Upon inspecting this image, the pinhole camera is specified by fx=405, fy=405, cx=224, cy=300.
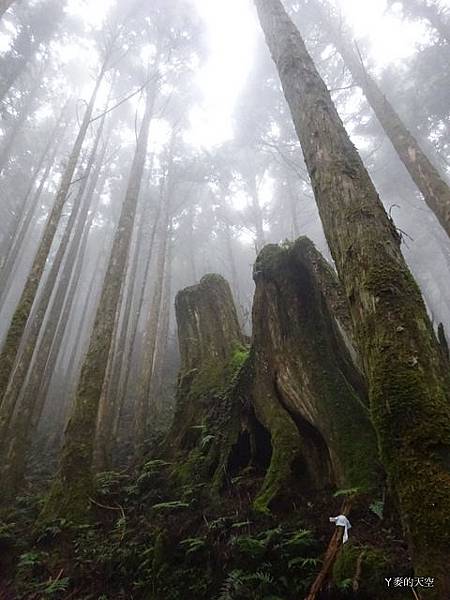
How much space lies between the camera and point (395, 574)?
250cm

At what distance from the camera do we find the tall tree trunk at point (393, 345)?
1.90 m

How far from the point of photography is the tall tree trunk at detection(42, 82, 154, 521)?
18.9ft

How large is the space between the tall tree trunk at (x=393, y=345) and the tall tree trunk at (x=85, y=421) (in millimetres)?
4977

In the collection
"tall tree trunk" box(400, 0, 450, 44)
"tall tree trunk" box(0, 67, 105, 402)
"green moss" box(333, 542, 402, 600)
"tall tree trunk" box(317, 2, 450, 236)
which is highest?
"tall tree trunk" box(400, 0, 450, 44)

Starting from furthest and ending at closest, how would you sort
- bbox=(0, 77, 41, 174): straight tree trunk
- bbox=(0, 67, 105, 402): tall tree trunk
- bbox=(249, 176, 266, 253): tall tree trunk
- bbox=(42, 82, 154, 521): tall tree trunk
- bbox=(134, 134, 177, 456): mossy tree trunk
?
1. bbox=(249, 176, 266, 253): tall tree trunk
2. bbox=(0, 77, 41, 174): straight tree trunk
3. bbox=(134, 134, 177, 456): mossy tree trunk
4. bbox=(0, 67, 105, 402): tall tree trunk
5. bbox=(42, 82, 154, 521): tall tree trunk

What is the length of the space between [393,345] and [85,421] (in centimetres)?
578

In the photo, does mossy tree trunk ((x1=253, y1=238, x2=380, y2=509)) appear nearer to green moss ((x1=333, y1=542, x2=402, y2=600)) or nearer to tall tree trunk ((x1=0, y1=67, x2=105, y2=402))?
green moss ((x1=333, y1=542, x2=402, y2=600))

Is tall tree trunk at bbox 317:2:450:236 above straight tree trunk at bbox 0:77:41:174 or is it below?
below

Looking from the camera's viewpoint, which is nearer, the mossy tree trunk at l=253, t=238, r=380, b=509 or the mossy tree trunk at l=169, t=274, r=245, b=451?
the mossy tree trunk at l=253, t=238, r=380, b=509

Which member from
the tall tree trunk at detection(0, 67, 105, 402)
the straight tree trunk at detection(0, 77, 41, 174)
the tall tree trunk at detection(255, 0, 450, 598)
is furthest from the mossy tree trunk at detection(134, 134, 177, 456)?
the straight tree trunk at detection(0, 77, 41, 174)

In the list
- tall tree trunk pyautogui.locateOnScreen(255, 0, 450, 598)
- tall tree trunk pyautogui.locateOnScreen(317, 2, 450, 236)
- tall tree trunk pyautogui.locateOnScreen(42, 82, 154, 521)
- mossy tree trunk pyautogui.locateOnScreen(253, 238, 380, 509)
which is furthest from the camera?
tall tree trunk pyautogui.locateOnScreen(317, 2, 450, 236)

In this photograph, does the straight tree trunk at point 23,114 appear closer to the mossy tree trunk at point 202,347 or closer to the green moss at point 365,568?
the mossy tree trunk at point 202,347

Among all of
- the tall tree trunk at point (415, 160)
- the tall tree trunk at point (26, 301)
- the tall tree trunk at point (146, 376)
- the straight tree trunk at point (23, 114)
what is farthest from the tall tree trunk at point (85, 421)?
the straight tree trunk at point (23, 114)

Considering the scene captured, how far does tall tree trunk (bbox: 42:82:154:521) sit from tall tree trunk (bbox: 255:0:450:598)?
4.98m
